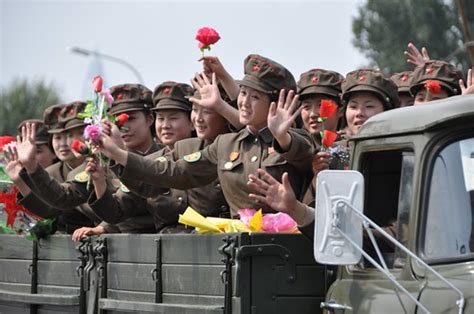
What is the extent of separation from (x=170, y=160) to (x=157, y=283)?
113 cm

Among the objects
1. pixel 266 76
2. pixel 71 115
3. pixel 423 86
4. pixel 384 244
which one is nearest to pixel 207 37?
pixel 266 76

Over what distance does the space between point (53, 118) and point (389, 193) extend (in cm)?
572

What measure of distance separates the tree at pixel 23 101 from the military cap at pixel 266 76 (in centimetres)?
4480

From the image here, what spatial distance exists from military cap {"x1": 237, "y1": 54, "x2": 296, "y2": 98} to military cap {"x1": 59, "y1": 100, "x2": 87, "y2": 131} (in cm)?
349

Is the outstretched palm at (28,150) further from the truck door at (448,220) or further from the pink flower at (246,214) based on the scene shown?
the truck door at (448,220)

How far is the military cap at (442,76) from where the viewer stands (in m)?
8.13

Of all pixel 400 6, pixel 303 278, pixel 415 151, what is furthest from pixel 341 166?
pixel 400 6

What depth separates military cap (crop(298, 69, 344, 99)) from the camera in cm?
865

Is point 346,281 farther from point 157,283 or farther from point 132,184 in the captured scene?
point 132,184

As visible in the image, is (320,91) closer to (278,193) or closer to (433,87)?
(433,87)

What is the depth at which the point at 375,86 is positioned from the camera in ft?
26.2

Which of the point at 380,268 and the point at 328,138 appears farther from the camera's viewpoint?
the point at 328,138

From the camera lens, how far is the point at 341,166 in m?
7.48

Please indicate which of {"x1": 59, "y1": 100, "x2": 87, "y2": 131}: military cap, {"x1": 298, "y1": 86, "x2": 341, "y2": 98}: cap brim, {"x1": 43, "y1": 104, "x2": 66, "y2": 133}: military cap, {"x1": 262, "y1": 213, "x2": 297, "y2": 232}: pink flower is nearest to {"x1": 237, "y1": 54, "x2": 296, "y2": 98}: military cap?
{"x1": 298, "y1": 86, "x2": 341, "y2": 98}: cap brim
